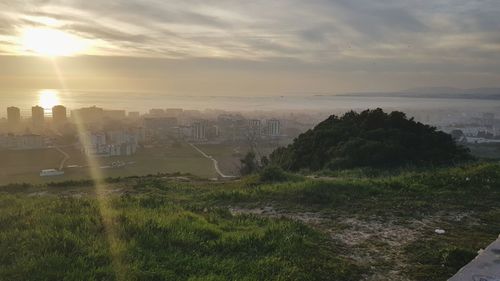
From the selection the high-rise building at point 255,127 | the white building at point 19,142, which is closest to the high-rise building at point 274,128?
the high-rise building at point 255,127

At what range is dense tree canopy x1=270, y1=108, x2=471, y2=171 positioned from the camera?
16438mm

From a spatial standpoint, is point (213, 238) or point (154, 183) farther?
point (154, 183)

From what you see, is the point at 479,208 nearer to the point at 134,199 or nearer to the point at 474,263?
the point at 474,263

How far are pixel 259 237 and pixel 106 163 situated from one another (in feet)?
105

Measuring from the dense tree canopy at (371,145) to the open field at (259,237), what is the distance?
6.68 m

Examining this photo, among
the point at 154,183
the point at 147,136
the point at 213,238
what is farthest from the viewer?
the point at 147,136

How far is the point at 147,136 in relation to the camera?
168ft

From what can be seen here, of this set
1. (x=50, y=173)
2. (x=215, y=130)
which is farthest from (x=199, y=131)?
(x=50, y=173)

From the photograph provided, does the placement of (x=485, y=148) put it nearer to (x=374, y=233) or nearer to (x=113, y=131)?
(x=374, y=233)

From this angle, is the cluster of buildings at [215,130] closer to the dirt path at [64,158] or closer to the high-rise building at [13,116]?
the dirt path at [64,158]

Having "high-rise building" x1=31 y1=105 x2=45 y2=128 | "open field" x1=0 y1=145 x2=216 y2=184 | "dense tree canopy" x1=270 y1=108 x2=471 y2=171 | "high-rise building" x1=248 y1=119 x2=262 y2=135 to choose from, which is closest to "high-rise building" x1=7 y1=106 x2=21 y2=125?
"high-rise building" x1=31 y1=105 x2=45 y2=128

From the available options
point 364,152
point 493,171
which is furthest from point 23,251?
point 364,152

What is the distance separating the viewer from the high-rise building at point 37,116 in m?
49.2

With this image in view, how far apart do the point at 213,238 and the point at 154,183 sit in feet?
25.1
